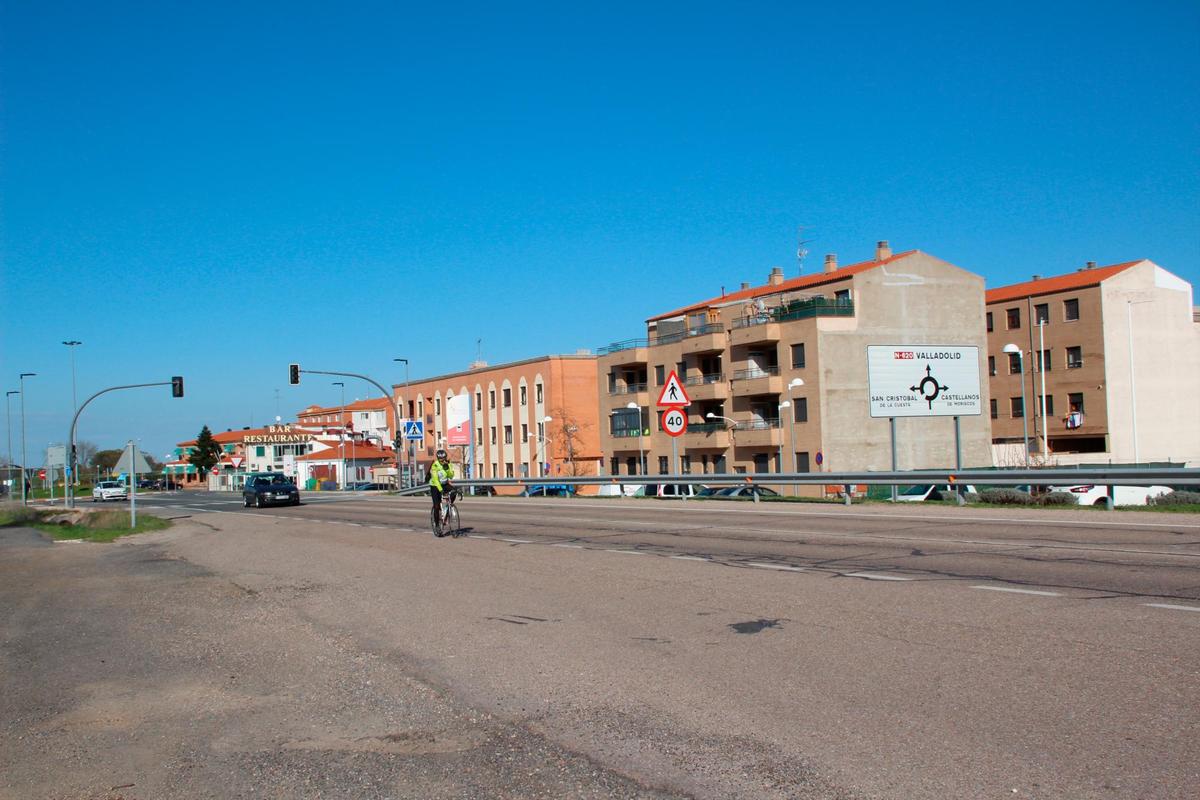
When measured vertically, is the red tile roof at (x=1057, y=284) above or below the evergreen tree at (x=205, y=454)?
above

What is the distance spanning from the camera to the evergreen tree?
154 meters

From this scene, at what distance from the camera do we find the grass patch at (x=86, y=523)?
3123cm

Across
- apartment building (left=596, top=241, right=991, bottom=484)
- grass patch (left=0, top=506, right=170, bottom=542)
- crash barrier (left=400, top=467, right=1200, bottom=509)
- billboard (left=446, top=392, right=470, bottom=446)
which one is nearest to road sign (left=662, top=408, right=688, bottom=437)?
crash barrier (left=400, top=467, right=1200, bottom=509)

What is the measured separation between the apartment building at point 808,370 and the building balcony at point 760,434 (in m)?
0.07

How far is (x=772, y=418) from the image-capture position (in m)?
63.7

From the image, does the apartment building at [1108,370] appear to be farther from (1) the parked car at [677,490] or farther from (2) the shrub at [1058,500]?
(2) the shrub at [1058,500]

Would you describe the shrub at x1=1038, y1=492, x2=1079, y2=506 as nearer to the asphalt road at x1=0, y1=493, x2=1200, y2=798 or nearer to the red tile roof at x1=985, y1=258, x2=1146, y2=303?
the asphalt road at x1=0, y1=493, x2=1200, y2=798

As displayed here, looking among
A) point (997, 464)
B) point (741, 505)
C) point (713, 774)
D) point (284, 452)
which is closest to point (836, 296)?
point (997, 464)

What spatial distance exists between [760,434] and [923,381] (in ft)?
104

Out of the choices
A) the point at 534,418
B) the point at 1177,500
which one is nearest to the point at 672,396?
the point at 1177,500

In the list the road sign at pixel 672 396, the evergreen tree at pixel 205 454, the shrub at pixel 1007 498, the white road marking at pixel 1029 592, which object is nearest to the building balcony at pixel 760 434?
the road sign at pixel 672 396

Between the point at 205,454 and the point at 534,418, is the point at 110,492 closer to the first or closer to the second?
the point at 534,418

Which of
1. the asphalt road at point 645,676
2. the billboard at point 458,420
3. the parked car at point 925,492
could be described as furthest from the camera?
the billboard at point 458,420

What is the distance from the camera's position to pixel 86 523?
39.3 metres
